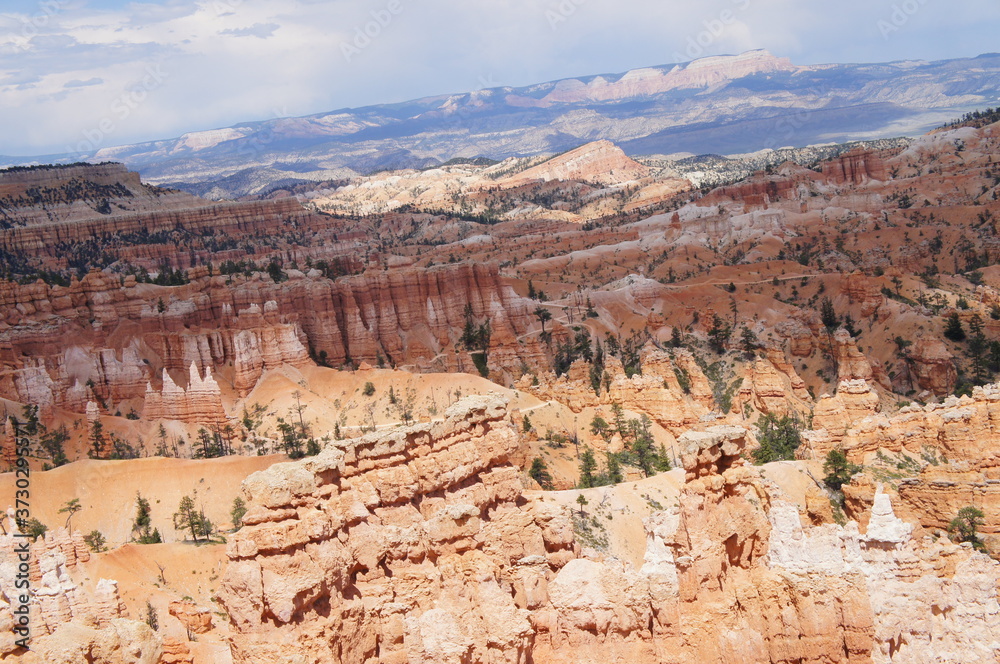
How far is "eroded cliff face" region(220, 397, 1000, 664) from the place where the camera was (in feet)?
54.3

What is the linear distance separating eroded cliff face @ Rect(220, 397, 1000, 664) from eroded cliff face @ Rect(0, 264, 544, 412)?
40110 millimetres

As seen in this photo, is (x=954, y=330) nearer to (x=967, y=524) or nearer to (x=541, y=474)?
(x=541, y=474)

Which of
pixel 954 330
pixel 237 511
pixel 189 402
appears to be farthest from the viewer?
pixel 954 330

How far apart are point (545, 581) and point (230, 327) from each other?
47.5 metres

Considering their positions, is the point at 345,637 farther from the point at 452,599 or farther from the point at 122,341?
the point at 122,341

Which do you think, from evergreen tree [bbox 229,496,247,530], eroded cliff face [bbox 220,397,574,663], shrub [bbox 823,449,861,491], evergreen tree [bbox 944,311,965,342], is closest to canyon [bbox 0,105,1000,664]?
eroded cliff face [bbox 220,397,574,663]

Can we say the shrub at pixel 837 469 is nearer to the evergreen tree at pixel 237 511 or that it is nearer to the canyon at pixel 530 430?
the canyon at pixel 530 430

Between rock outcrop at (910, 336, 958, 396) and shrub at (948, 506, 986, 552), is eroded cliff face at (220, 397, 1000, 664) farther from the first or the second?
rock outcrop at (910, 336, 958, 396)

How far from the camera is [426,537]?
64.5ft

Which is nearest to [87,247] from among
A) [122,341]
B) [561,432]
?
[122,341]

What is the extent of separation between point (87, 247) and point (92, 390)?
2722 inches

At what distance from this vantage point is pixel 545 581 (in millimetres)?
20266

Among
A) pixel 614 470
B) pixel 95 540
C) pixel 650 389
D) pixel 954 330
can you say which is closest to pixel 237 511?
pixel 95 540

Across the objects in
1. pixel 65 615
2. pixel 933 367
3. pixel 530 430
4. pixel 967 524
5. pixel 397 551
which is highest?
pixel 397 551
